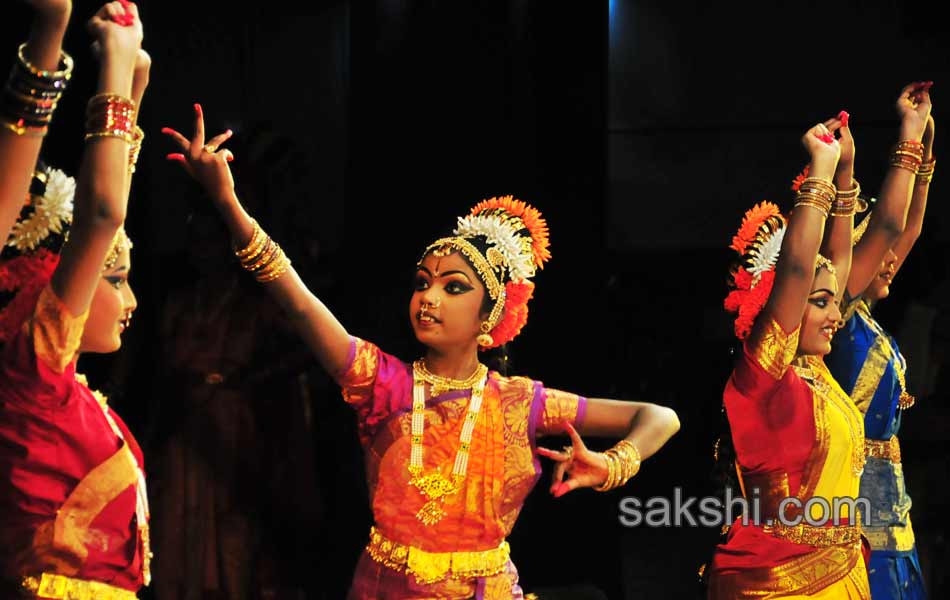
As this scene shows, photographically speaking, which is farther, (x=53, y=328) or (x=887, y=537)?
(x=887, y=537)

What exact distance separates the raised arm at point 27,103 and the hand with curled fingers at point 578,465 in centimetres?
134

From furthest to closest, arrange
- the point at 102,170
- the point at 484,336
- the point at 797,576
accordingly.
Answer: the point at 797,576, the point at 484,336, the point at 102,170

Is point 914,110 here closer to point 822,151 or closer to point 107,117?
point 822,151

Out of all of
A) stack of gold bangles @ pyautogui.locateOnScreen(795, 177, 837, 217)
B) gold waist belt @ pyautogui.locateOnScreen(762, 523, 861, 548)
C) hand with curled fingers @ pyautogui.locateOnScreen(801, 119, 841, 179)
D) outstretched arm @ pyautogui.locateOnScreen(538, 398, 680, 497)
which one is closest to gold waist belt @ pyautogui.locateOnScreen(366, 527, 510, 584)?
outstretched arm @ pyautogui.locateOnScreen(538, 398, 680, 497)

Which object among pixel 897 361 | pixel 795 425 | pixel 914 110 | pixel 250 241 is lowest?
pixel 795 425

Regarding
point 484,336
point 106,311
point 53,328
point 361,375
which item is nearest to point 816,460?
point 484,336

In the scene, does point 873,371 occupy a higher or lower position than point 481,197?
lower

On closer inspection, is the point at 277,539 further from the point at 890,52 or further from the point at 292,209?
the point at 890,52

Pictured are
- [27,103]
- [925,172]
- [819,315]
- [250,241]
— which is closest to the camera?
[27,103]

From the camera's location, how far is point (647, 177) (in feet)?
14.9

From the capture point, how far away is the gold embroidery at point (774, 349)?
131 inches

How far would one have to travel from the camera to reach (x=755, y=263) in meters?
3.55

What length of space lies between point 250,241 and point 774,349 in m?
1.38

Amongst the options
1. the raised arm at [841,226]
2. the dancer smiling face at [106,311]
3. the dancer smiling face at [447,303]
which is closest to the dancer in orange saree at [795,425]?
the raised arm at [841,226]
